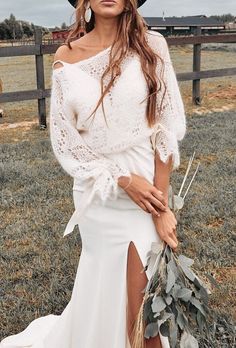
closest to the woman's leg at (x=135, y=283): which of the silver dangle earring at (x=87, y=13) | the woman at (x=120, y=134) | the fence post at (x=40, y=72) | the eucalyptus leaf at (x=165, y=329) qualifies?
the woman at (x=120, y=134)

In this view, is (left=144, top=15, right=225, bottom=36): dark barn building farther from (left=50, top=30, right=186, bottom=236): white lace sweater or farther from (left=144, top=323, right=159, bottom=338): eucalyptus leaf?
(left=144, top=323, right=159, bottom=338): eucalyptus leaf

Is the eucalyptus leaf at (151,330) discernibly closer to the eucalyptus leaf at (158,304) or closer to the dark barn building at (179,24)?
the eucalyptus leaf at (158,304)

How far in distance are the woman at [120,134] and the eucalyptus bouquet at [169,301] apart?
0.07 m

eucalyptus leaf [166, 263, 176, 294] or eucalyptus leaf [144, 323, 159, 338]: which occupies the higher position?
eucalyptus leaf [166, 263, 176, 294]

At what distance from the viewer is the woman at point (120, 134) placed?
5.94ft

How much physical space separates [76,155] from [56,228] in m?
2.47

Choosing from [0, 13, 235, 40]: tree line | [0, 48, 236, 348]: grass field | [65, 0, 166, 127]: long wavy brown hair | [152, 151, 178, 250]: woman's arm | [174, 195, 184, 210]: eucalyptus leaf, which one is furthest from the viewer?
[0, 13, 235, 40]: tree line

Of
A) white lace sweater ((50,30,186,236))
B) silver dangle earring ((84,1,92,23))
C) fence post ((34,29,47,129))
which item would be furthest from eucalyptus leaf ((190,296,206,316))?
fence post ((34,29,47,129))

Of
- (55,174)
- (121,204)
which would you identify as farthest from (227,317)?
(55,174)

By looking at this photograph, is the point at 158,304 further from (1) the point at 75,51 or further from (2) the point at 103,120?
(1) the point at 75,51

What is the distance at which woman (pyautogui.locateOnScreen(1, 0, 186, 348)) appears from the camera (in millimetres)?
1812

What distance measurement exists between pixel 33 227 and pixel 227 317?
200cm

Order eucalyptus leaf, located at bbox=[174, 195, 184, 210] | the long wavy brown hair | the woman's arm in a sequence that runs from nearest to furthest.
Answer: the long wavy brown hair
the woman's arm
eucalyptus leaf, located at bbox=[174, 195, 184, 210]

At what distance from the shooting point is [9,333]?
9.55 ft
